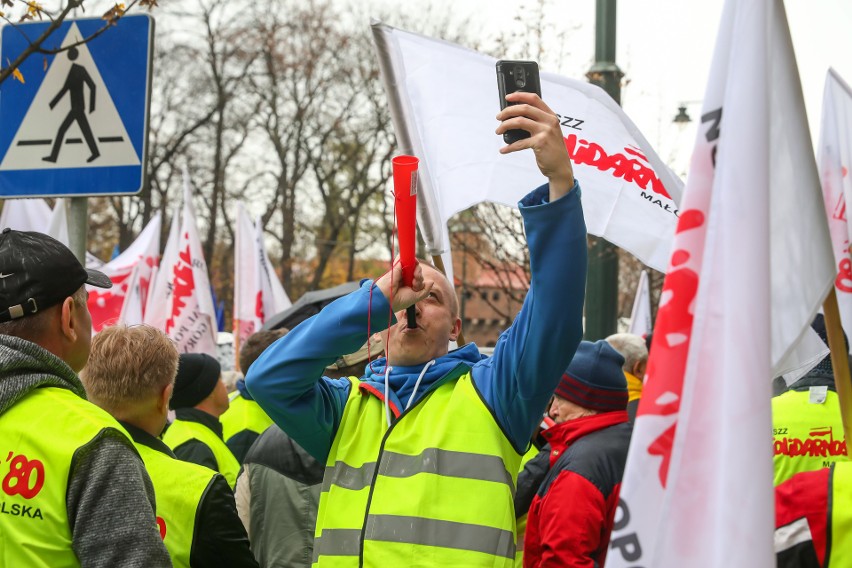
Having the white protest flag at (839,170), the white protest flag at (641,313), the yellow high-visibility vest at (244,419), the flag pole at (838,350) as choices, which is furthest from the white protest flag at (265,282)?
the flag pole at (838,350)

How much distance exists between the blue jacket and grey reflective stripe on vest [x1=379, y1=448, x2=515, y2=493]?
0.40 ft

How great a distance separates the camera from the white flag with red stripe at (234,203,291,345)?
1215cm

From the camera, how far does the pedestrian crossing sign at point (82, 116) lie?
15.0 feet

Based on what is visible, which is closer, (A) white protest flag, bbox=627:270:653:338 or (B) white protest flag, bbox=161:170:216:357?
(B) white protest flag, bbox=161:170:216:357

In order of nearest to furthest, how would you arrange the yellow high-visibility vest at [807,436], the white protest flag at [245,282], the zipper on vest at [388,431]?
the zipper on vest at [388,431], the yellow high-visibility vest at [807,436], the white protest flag at [245,282]

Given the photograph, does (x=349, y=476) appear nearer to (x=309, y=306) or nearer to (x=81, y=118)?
(x=81, y=118)

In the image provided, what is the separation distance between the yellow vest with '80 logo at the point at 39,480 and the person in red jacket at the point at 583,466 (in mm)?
1866

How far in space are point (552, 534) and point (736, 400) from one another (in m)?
2.14

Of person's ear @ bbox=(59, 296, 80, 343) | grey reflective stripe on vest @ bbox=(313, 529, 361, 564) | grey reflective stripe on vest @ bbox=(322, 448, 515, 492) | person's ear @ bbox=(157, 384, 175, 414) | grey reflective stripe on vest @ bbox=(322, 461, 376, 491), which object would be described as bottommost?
grey reflective stripe on vest @ bbox=(313, 529, 361, 564)

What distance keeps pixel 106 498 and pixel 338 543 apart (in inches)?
30.9

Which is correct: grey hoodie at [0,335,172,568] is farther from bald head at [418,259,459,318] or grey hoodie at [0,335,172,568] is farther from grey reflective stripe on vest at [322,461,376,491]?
bald head at [418,259,459,318]

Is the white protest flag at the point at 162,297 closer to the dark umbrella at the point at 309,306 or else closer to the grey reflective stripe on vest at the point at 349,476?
the dark umbrella at the point at 309,306

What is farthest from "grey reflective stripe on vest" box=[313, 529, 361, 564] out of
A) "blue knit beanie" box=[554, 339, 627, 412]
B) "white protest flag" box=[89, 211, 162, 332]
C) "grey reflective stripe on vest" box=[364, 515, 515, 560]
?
"white protest flag" box=[89, 211, 162, 332]

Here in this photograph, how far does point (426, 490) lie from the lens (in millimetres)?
2932
